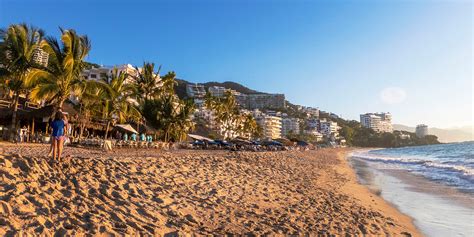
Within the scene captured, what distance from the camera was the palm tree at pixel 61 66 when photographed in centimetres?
1744

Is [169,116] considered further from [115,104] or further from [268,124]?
[268,124]

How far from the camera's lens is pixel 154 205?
6.04 m

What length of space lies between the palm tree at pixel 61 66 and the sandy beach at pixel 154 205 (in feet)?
37.0

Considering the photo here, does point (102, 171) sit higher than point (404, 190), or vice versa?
point (102, 171)

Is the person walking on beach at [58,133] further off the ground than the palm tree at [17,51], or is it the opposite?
the palm tree at [17,51]

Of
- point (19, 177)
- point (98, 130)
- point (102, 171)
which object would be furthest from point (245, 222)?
point (98, 130)

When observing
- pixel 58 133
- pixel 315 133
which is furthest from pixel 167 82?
pixel 315 133

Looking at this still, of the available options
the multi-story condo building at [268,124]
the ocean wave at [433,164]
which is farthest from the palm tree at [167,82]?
the multi-story condo building at [268,124]

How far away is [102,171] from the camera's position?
711cm

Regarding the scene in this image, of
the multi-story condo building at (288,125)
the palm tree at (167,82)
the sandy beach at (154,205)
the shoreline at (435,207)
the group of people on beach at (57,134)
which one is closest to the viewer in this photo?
the sandy beach at (154,205)

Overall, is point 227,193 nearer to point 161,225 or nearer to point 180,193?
point 180,193

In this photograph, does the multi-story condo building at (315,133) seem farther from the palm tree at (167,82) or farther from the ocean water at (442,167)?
the palm tree at (167,82)

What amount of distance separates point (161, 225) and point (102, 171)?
2642 millimetres

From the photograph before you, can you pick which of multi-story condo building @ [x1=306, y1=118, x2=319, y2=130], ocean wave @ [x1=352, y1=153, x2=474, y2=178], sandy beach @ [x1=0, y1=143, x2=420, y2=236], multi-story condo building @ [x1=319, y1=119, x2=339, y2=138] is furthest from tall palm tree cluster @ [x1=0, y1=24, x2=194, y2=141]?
multi-story condo building @ [x1=319, y1=119, x2=339, y2=138]
